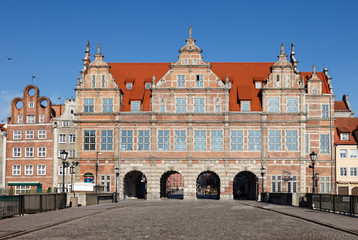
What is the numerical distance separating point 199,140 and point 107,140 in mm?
10680

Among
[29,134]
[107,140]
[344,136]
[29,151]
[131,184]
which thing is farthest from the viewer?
[29,134]

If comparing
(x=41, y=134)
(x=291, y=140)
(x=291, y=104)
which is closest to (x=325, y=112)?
(x=291, y=104)

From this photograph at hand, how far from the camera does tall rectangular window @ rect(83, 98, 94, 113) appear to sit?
58.4m

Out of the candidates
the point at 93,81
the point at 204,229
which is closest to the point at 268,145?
the point at 93,81

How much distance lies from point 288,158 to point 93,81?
24282mm

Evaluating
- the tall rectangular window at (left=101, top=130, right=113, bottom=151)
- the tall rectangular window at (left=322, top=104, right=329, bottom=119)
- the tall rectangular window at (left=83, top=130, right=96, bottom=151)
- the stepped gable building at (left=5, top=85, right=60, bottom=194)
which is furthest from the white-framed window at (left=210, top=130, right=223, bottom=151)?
the stepped gable building at (left=5, top=85, right=60, bottom=194)

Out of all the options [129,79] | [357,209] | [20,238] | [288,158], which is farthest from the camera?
[129,79]

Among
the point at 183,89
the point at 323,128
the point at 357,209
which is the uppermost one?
the point at 183,89

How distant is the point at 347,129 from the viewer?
2463 inches

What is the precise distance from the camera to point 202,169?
187 feet

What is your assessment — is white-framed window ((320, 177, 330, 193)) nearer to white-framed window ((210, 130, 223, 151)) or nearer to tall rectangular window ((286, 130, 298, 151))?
tall rectangular window ((286, 130, 298, 151))

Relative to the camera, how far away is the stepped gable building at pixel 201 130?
56906mm

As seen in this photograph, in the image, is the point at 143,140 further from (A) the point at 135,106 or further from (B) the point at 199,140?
(B) the point at 199,140

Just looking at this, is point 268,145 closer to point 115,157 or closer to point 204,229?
point 115,157
